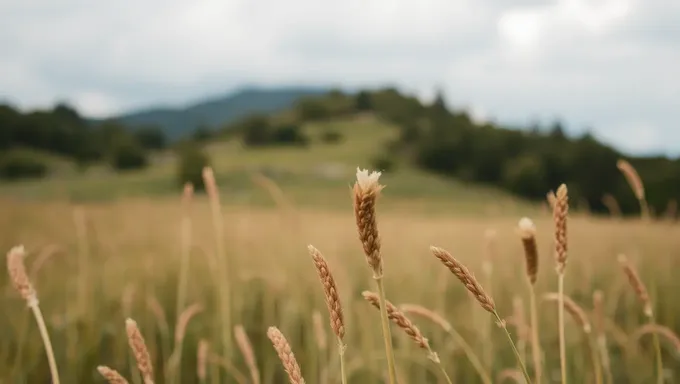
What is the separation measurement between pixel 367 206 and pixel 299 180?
258 feet

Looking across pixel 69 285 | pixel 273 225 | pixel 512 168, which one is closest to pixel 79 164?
pixel 512 168

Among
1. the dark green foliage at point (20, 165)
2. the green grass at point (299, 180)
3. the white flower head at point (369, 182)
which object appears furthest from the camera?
the dark green foliage at point (20, 165)

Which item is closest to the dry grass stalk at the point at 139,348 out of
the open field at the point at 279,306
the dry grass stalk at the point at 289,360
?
the dry grass stalk at the point at 289,360

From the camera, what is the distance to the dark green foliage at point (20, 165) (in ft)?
195

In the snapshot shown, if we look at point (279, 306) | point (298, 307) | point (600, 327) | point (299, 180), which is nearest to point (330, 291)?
point (600, 327)

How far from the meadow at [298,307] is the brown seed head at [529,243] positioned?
0.04m

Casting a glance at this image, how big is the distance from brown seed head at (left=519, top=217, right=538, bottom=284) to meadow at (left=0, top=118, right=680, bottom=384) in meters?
0.04

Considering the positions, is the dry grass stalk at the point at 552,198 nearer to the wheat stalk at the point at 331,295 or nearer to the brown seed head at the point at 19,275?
the wheat stalk at the point at 331,295

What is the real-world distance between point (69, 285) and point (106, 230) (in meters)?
3.57

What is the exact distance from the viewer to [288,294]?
4.39m

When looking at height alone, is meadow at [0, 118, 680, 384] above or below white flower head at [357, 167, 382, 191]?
below

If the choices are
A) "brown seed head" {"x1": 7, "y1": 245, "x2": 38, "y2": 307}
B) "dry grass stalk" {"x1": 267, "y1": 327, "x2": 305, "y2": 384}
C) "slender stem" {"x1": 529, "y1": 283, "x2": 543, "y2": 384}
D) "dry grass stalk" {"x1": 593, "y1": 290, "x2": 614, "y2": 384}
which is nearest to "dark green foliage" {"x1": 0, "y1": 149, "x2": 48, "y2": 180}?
"brown seed head" {"x1": 7, "y1": 245, "x2": 38, "y2": 307}

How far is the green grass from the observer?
5616cm

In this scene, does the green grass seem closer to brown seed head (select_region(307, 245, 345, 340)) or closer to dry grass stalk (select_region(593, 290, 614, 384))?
dry grass stalk (select_region(593, 290, 614, 384))
